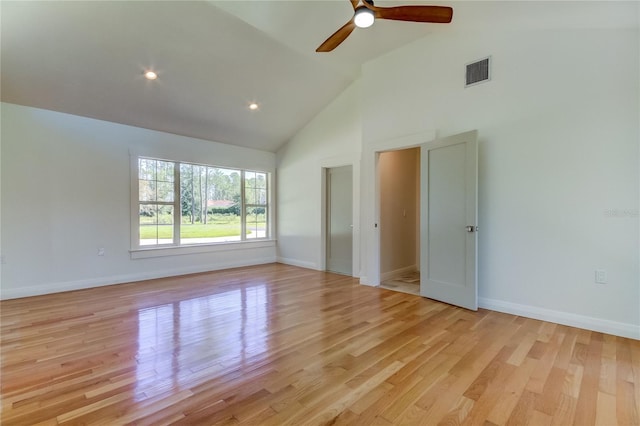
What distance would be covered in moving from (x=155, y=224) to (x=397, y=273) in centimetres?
453

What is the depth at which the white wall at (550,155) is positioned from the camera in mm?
2736

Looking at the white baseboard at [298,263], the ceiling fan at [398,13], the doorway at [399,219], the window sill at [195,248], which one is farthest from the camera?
the white baseboard at [298,263]

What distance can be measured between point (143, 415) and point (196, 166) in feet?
16.2

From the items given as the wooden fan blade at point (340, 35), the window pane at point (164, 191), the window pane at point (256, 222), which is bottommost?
the window pane at point (256, 222)

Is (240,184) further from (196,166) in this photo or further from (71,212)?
(71,212)

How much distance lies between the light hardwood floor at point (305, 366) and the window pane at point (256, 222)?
3084 millimetres

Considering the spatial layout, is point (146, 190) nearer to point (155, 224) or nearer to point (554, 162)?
point (155, 224)

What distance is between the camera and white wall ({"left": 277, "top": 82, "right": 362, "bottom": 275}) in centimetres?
542

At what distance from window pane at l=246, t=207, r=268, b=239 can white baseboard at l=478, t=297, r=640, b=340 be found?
478 cm

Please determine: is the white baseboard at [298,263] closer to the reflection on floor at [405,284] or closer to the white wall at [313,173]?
the white wall at [313,173]

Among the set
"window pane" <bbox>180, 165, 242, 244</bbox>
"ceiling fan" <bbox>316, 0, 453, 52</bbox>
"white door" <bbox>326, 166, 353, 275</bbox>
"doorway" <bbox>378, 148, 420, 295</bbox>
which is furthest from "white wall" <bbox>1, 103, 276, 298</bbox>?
"ceiling fan" <bbox>316, 0, 453, 52</bbox>

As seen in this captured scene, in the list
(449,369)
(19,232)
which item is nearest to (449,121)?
(449,369)

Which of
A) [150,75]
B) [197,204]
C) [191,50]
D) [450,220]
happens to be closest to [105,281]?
[197,204]

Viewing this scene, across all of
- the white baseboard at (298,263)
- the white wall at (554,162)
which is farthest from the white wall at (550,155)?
the white baseboard at (298,263)
